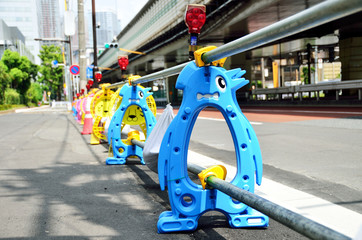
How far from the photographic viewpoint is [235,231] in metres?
2.80

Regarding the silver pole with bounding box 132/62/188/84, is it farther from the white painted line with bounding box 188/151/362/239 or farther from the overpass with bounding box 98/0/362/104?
the overpass with bounding box 98/0/362/104

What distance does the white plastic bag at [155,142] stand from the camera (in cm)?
355

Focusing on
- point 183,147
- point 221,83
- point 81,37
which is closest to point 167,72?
point 221,83

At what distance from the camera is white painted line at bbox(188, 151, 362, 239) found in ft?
9.00

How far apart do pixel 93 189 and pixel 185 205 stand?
5.71ft

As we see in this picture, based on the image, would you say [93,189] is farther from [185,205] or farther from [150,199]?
[185,205]

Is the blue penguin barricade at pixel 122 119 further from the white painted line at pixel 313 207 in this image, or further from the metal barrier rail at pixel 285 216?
the metal barrier rail at pixel 285 216

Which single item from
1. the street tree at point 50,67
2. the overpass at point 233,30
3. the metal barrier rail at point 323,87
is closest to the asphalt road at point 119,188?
the overpass at point 233,30

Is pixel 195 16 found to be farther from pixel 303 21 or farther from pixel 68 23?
pixel 68 23

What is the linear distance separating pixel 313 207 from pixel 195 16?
75.8 inches

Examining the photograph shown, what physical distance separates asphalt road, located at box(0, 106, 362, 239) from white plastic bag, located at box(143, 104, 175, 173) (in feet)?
1.35

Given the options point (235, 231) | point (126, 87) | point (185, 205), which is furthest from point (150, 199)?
point (126, 87)

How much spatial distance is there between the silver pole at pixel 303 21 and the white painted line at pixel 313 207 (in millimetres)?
1364

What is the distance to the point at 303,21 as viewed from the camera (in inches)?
64.0
